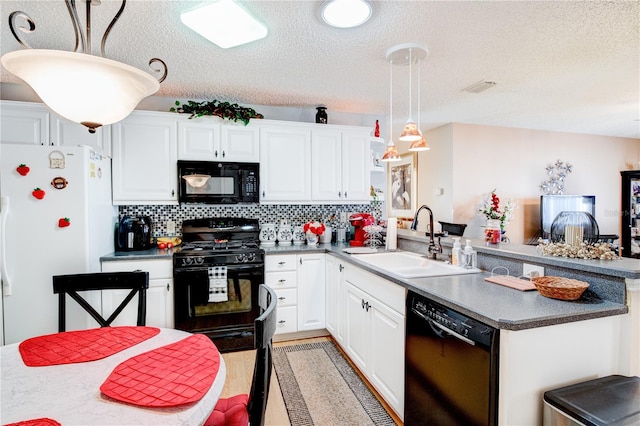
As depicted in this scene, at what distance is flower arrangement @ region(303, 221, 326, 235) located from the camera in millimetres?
3420

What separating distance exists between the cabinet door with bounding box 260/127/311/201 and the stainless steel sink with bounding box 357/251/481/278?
1121 mm

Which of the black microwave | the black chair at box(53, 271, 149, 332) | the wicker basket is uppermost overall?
the black microwave

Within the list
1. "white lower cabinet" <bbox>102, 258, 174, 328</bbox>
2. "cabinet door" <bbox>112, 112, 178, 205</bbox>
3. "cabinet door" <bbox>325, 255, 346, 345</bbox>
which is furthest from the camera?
"cabinet door" <bbox>112, 112, 178, 205</bbox>

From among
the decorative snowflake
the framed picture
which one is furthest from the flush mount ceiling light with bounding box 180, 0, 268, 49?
the decorative snowflake

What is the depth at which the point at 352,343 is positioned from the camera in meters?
2.50

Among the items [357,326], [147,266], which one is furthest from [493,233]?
[147,266]

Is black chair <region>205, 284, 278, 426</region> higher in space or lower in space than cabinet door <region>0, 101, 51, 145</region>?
lower

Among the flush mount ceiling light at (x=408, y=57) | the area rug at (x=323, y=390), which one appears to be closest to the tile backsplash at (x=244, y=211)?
the area rug at (x=323, y=390)

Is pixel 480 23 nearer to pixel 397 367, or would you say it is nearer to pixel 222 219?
pixel 397 367

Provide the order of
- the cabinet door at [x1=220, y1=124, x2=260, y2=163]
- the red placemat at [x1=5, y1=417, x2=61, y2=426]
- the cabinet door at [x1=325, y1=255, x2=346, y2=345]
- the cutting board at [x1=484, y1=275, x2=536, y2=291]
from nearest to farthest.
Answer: the red placemat at [x1=5, y1=417, x2=61, y2=426], the cutting board at [x1=484, y1=275, x2=536, y2=291], the cabinet door at [x1=325, y1=255, x2=346, y2=345], the cabinet door at [x1=220, y1=124, x2=260, y2=163]

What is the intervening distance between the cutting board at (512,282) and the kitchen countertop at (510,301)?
3 centimetres

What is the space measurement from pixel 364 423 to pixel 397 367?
1.37ft

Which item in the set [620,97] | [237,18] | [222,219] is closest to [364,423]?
[222,219]

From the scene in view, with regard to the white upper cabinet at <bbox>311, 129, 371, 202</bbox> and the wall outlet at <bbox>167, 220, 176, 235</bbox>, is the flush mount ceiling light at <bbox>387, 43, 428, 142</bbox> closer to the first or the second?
the white upper cabinet at <bbox>311, 129, 371, 202</bbox>
